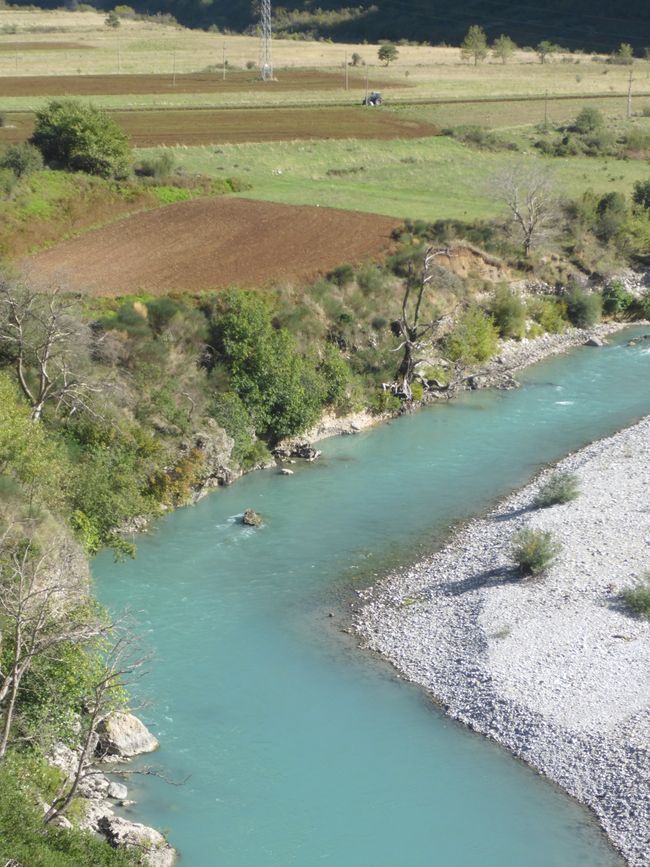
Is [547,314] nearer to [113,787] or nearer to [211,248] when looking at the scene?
[211,248]

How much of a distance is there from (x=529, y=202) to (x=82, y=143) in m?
24.5

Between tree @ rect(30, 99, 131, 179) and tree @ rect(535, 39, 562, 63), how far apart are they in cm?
9242

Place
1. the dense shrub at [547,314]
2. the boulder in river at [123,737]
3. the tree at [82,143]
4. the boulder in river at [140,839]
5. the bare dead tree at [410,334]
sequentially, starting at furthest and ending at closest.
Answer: the tree at [82,143]
the dense shrub at [547,314]
the bare dead tree at [410,334]
the boulder in river at [123,737]
the boulder in river at [140,839]

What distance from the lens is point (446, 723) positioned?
29.4m

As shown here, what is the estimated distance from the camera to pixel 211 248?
59188 millimetres

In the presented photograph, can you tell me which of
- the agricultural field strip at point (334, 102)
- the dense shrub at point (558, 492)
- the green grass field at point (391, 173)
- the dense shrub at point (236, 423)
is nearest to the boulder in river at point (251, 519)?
the dense shrub at point (236, 423)

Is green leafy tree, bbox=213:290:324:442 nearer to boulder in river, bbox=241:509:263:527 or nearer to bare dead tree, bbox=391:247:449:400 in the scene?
bare dead tree, bbox=391:247:449:400

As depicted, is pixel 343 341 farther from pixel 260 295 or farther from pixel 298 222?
pixel 298 222

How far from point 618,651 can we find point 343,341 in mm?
25039

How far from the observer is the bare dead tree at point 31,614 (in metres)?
23.4

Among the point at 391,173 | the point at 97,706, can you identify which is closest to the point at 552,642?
the point at 97,706

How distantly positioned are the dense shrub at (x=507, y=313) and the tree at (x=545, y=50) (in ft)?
310

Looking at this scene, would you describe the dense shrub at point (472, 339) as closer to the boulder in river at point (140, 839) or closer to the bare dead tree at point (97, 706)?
the bare dead tree at point (97, 706)

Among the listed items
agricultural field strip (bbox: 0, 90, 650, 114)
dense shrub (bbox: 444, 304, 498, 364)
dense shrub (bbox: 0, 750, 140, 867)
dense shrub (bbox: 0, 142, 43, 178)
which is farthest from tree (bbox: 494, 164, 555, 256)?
dense shrub (bbox: 0, 750, 140, 867)
